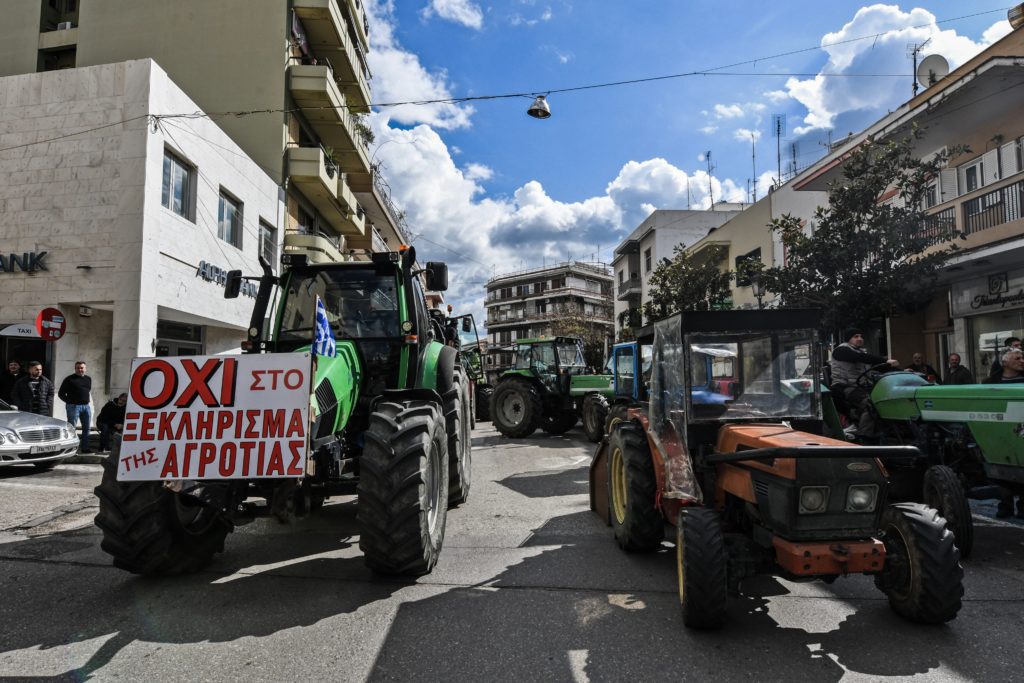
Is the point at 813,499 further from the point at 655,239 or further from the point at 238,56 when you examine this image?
the point at 655,239

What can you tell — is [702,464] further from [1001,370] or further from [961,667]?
[1001,370]

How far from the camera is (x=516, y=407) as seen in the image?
45.5 feet

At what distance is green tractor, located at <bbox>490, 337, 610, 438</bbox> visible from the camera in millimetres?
13477

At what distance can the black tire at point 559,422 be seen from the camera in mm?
14125

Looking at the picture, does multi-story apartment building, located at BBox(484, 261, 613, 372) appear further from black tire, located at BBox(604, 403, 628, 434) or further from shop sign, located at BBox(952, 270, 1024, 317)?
black tire, located at BBox(604, 403, 628, 434)

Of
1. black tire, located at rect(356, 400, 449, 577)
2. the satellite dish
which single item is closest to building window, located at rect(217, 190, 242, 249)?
black tire, located at rect(356, 400, 449, 577)

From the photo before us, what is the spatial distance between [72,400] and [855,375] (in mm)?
12308

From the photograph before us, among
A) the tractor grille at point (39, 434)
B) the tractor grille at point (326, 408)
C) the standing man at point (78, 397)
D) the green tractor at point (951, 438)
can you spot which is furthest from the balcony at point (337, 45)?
the green tractor at point (951, 438)

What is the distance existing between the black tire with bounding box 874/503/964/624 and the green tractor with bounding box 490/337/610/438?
9.71 m

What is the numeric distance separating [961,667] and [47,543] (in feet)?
21.6

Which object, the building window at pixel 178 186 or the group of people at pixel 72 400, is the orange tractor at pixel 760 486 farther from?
the building window at pixel 178 186

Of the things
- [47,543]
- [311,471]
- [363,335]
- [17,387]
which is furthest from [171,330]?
[311,471]

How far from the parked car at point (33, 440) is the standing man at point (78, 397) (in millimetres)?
1213

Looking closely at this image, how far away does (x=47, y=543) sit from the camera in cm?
530
